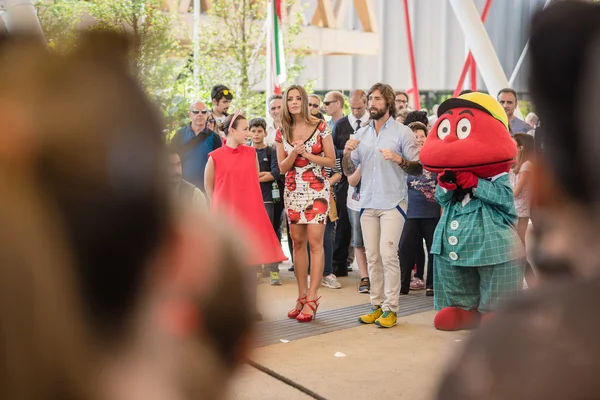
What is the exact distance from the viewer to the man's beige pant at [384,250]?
5156mm

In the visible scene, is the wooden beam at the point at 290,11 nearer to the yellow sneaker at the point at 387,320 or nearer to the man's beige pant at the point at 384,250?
the man's beige pant at the point at 384,250

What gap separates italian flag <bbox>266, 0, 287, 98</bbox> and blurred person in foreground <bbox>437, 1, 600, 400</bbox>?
8626mm

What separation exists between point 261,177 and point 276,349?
8.52 feet

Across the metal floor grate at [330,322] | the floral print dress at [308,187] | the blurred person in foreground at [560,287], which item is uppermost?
the blurred person in foreground at [560,287]

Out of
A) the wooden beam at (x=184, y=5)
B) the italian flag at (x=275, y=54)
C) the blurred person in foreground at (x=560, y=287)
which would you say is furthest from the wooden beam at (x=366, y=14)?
the blurred person in foreground at (x=560, y=287)

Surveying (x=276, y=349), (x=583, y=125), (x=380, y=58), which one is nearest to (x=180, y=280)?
(x=583, y=125)

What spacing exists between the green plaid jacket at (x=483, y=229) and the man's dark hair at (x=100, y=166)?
4.17 m

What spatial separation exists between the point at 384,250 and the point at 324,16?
1613 centimetres

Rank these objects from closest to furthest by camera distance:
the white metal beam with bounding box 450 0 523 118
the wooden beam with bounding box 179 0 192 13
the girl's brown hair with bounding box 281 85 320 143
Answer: the girl's brown hair with bounding box 281 85 320 143, the white metal beam with bounding box 450 0 523 118, the wooden beam with bounding box 179 0 192 13

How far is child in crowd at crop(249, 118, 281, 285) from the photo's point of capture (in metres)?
6.90

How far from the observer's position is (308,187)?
5.32m

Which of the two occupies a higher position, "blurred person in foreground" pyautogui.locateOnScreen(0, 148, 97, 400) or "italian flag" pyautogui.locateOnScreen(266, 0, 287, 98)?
"italian flag" pyautogui.locateOnScreen(266, 0, 287, 98)

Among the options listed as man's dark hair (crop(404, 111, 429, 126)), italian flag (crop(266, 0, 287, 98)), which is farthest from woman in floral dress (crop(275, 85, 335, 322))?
italian flag (crop(266, 0, 287, 98))

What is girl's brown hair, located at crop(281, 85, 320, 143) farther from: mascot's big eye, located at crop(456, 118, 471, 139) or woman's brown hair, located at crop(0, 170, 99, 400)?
woman's brown hair, located at crop(0, 170, 99, 400)
